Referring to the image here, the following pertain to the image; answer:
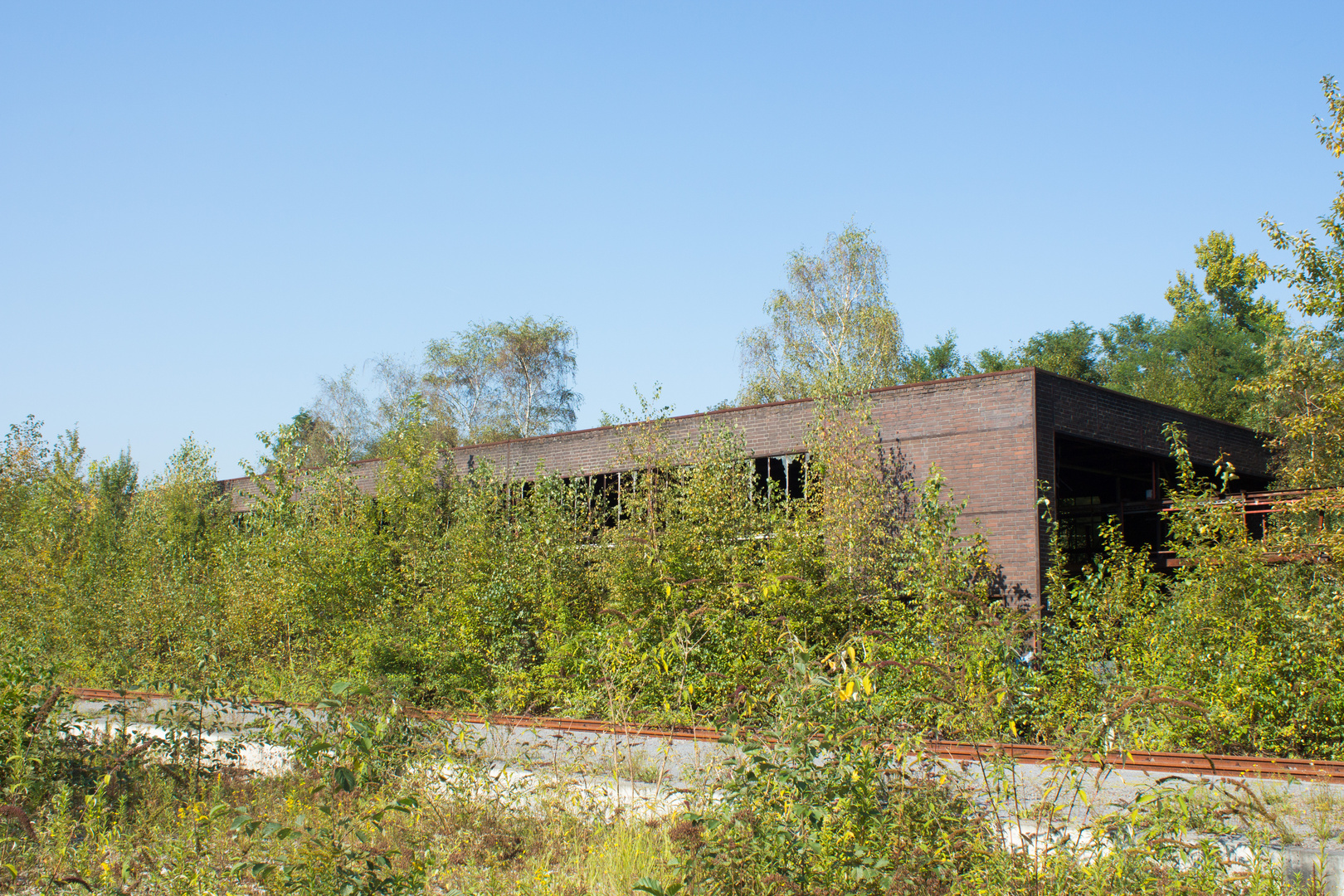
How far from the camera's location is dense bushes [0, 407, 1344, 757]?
8719 mm

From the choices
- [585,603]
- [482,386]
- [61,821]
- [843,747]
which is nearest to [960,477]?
[585,603]

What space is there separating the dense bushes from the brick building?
2.12 feet

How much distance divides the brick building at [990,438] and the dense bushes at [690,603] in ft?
2.12

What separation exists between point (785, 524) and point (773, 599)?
1350 mm

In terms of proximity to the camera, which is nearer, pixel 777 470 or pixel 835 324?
pixel 777 470

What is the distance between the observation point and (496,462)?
20.0m

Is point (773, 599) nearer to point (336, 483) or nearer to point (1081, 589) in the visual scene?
point (1081, 589)

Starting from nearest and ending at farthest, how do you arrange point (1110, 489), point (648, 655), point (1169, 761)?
point (1169, 761) < point (648, 655) < point (1110, 489)

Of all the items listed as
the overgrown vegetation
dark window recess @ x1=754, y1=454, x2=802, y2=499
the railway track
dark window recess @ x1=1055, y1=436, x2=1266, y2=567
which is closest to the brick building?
dark window recess @ x1=754, y1=454, x2=802, y2=499

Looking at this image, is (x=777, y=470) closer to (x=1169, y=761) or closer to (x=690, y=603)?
(x=690, y=603)

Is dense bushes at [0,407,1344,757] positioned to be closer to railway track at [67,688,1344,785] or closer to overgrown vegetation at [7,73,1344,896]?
overgrown vegetation at [7,73,1344,896]

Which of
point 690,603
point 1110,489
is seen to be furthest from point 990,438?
point 1110,489

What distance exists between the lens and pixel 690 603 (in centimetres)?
1230

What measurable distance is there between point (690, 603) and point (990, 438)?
5445 mm
